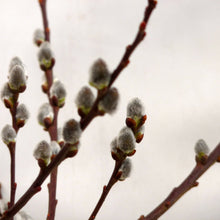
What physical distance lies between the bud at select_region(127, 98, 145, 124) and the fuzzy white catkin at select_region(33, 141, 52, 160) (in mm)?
93

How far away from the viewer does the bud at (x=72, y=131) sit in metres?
0.27

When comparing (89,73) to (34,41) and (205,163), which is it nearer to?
(205,163)

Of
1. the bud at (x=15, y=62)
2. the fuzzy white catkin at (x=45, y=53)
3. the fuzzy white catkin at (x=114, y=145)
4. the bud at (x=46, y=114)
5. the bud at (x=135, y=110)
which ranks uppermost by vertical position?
the fuzzy white catkin at (x=45, y=53)

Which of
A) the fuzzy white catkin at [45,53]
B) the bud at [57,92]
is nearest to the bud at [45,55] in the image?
the fuzzy white catkin at [45,53]

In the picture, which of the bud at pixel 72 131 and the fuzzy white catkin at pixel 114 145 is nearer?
the bud at pixel 72 131

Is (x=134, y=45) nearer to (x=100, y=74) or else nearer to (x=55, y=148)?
(x=100, y=74)

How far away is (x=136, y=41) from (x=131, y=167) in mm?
200

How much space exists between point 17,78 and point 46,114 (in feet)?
0.26

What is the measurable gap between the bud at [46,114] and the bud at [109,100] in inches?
7.2

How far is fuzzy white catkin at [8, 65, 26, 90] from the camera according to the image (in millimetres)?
373

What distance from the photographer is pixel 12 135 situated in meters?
0.41

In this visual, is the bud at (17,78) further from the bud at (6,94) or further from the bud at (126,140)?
the bud at (126,140)

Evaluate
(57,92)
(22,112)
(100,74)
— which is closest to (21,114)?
(22,112)

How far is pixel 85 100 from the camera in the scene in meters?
0.28
